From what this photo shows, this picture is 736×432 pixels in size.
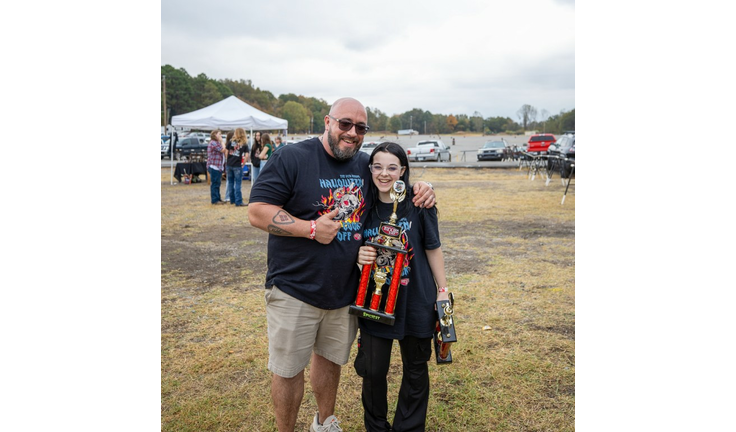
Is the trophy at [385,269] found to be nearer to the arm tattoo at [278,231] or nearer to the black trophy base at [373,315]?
the black trophy base at [373,315]

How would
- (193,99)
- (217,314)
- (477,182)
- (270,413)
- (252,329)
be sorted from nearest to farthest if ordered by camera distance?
(270,413), (252,329), (217,314), (477,182), (193,99)

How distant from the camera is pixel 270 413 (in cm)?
314

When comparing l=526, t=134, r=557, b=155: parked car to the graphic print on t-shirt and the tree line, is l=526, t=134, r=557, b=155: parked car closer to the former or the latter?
the graphic print on t-shirt

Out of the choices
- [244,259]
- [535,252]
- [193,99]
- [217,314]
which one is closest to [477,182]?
[535,252]

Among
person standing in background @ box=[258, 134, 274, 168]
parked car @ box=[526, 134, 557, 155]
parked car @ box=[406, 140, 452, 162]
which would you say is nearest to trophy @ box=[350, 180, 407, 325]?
person standing in background @ box=[258, 134, 274, 168]

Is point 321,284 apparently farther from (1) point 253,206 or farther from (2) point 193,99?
(2) point 193,99

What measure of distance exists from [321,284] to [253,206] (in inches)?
19.8

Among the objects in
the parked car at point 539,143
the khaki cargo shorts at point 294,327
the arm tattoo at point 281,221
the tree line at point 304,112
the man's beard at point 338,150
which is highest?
the tree line at point 304,112

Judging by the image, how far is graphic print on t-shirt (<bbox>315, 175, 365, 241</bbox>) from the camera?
245 cm

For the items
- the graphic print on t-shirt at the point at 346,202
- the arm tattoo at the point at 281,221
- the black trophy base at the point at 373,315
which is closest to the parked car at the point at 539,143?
the graphic print on t-shirt at the point at 346,202

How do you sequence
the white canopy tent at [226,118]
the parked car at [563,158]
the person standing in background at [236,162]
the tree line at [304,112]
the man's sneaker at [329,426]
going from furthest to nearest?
the tree line at [304,112]
the white canopy tent at [226,118]
the parked car at [563,158]
the person standing in background at [236,162]
the man's sneaker at [329,426]

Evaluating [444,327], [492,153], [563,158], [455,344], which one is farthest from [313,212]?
[492,153]

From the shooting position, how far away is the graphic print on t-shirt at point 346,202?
2.45 meters

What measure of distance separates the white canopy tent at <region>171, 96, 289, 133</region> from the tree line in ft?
210
